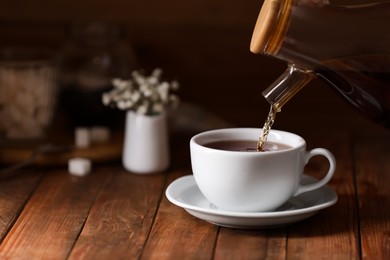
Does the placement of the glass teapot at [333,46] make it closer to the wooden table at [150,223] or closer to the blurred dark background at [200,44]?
the wooden table at [150,223]

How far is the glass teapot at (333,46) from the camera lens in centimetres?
105

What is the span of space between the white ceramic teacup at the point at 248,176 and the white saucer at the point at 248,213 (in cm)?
2

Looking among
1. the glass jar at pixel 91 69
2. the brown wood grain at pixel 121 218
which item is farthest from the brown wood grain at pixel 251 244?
the glass jar at pixel 91 69

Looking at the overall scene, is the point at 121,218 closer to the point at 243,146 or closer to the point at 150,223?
the point at 150,223

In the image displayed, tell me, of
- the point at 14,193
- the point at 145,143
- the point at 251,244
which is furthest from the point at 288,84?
the point at 14,193

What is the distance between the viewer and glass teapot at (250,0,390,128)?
41.2 inches

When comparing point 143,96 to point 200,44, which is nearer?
point 143,96

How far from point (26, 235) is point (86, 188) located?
0.74 feet

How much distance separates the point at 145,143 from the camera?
1407mm

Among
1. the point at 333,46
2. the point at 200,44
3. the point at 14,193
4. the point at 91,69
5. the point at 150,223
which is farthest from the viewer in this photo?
the point at 200,44

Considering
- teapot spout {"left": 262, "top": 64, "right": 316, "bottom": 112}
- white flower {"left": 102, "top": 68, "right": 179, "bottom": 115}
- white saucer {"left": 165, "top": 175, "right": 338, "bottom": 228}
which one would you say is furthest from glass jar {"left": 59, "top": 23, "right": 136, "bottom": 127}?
teapot spout {"left": 262, "top": 64, "right": 316, "bottom": 112}

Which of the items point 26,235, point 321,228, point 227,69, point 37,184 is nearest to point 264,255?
point 321,228

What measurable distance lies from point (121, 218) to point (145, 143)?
0.80ft

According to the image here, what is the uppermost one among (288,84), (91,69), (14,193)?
(288,84)
